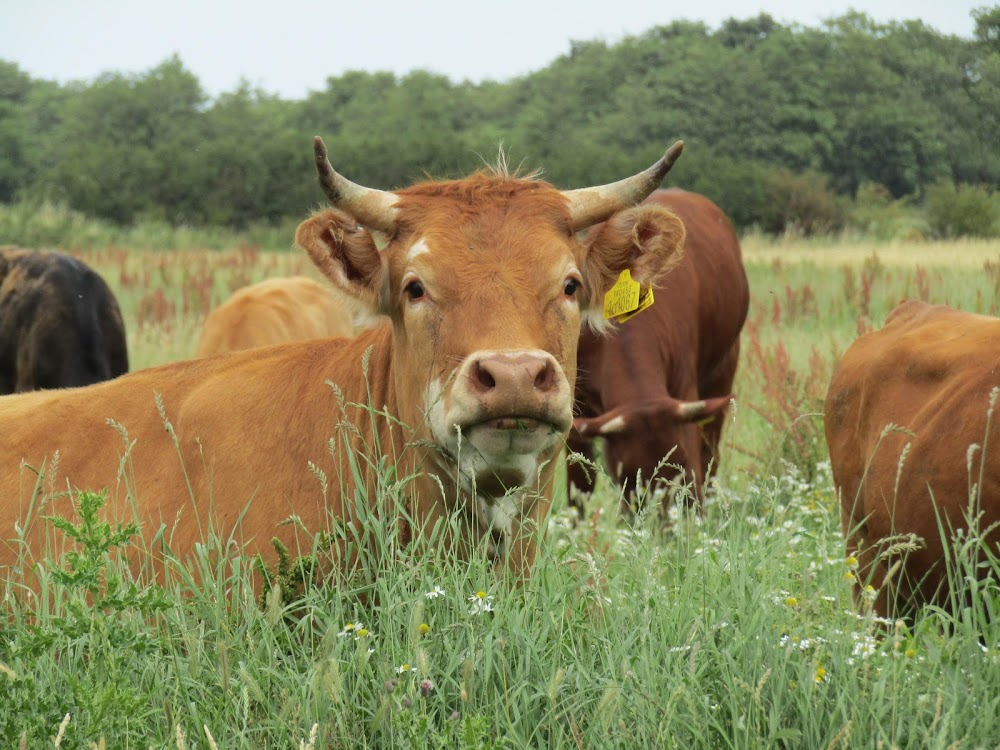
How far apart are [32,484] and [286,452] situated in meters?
1.00

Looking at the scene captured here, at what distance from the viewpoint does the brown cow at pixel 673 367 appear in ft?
21.4

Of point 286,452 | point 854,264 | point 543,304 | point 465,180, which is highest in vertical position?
point 465,180

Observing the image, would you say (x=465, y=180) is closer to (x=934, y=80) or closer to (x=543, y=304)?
(x=543, y=304)

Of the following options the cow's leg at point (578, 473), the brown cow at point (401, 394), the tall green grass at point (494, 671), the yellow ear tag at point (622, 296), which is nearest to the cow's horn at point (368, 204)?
the brown cow at point (401, 394)

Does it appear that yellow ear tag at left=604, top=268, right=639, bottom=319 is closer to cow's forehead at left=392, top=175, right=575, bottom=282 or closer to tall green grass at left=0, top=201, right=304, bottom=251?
cow's forehead at left=392, top=175, right=575, bottom=282

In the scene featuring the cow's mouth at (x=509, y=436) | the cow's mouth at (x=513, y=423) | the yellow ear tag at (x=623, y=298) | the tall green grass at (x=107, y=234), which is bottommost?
the tall green grass at (x=107, y=234)

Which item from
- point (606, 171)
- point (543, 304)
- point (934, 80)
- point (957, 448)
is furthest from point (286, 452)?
point (606, 171)

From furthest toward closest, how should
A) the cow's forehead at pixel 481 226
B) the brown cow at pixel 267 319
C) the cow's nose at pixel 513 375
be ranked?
the brown cow at pixel 267 319, the cow's forehead at pixel 481 226, the cow's nose at pixel 513 375

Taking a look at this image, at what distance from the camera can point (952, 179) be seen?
1225cm

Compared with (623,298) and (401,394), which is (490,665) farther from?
(623,298)

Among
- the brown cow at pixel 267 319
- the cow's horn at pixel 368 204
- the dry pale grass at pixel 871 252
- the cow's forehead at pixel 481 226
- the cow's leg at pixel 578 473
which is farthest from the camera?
the dry pale grass at pixel 871 252

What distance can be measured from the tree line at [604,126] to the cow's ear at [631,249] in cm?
64

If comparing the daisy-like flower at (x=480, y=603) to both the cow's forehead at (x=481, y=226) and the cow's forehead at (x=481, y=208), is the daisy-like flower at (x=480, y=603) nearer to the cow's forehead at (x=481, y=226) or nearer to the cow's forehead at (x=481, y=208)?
the cow's forehead at (x=481, y=226)

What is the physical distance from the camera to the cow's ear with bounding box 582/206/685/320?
416 centimetres
